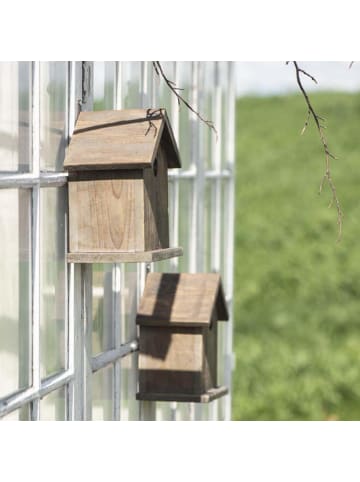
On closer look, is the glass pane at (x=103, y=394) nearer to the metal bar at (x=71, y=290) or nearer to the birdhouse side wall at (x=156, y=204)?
the metal bar at (x=71, y=290)

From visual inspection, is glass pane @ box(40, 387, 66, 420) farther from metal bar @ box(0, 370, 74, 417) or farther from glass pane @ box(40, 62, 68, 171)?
glass pane @ box(40, 62, 68, 171)

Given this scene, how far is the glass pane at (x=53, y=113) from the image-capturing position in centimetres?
222

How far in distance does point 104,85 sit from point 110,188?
46 centimetres

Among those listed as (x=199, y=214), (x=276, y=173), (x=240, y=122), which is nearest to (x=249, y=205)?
(x=276, y=173)

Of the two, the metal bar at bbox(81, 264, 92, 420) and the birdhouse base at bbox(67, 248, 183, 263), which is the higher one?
the birdhouse base at bbox(67, 248, 183, 263)

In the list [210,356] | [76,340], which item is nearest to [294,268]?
[210,356]

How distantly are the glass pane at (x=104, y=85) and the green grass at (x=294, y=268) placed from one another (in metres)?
5.29

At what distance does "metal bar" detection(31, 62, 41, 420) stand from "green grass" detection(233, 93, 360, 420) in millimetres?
5782

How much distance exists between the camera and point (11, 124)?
6.62 feet

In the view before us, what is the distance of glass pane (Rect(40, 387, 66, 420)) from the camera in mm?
2237

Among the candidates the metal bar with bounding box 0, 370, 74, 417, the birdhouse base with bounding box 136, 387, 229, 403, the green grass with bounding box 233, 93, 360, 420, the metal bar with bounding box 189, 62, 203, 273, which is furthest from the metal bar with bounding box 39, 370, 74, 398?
the green grass with bounding box 233, 93, 360, 420

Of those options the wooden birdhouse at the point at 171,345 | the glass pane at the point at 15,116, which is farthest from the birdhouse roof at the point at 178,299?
the glass pane at the point at 15,116
